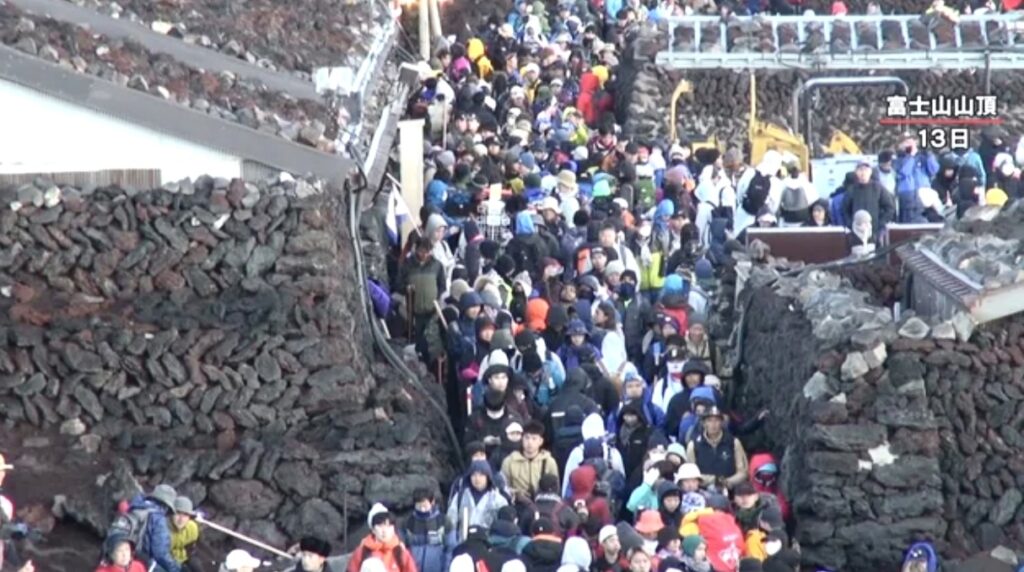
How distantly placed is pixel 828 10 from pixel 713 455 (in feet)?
97.2

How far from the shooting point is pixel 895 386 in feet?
91.6

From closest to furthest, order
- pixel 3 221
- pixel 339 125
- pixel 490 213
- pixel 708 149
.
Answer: pixel 3 221 < pixel 339 125 < pixel 490 213 < pixel 708 149

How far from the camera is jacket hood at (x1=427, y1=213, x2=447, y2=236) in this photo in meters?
36.6

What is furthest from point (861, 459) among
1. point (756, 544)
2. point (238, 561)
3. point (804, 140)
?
point (804, 140)

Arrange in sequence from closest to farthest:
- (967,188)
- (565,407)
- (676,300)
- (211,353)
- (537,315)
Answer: (211,353) < (565,407) < (537,315) < (676,300) < (967,188)

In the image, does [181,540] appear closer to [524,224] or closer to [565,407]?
[565,407]

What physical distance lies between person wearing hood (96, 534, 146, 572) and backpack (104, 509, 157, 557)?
38 cm

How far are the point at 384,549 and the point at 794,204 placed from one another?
511 inches

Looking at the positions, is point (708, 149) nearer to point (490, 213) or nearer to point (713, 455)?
point (490, 213)

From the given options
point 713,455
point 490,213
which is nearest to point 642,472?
point 713,455

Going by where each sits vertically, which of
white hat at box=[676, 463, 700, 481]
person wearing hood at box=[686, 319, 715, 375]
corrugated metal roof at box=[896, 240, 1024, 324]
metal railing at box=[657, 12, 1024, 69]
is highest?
corrugated metal roof at box=[896, 240, 1024, 324]


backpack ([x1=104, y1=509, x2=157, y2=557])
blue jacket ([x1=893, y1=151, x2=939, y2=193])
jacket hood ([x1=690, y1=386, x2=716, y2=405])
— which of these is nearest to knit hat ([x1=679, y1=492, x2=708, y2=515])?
jacket hood ([x1=690, y1=386, x2=716, y2=405])

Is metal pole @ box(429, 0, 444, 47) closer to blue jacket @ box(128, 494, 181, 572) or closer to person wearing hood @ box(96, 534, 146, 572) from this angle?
blue jacket @ box(128, 494, 181, 572)

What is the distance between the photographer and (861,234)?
36500 mm
